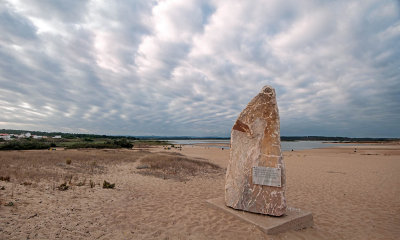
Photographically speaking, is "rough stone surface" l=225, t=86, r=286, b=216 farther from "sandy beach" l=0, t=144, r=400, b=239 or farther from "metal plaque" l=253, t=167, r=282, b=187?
"sandy beach" l=0, t=144, r=400, b=239

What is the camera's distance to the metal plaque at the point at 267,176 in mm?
5520

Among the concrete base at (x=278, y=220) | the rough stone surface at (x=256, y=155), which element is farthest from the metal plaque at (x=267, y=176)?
the concrete base at (x=278, y=220)

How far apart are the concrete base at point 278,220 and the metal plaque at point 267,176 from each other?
0.84 m

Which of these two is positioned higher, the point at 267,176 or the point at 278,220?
the point at 267,176

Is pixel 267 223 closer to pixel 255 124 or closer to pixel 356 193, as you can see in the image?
pixel 255 124

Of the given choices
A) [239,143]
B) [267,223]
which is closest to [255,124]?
[239,143]

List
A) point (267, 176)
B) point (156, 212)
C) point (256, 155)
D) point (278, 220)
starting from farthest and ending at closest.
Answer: point (156, 212)
point (256, 155)
point (267, 176)
point (278, 220)

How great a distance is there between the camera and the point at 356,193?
9500mm

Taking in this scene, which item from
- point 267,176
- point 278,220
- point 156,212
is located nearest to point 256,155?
point 267,176

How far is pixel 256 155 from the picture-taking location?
5.88 m

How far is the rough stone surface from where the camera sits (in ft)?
18.4

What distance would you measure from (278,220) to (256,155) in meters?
1.67

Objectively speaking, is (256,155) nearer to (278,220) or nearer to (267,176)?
(267,176)

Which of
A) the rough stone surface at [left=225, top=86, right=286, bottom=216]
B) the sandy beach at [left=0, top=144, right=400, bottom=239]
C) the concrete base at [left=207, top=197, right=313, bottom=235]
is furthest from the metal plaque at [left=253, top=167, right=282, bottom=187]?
the sandy beach at [left=0, top=144, right=400, bottom=239]
